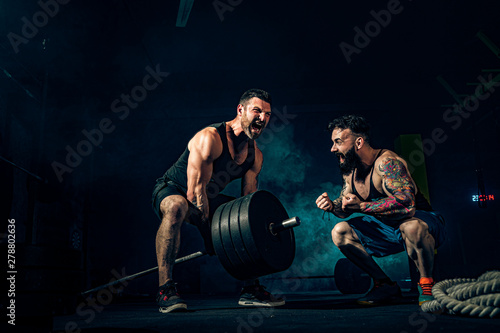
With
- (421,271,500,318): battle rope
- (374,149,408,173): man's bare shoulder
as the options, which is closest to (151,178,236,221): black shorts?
(374,149,408,173): man's bare shoulder

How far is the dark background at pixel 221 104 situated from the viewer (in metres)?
4.29

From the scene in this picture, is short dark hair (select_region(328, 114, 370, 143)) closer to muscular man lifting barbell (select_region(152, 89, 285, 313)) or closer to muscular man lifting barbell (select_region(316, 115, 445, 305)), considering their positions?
muscular man lifting barbell (select_region(316, 115, 445, 305))

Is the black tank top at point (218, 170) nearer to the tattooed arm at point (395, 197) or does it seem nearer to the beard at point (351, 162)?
the beard at point (351, 162)

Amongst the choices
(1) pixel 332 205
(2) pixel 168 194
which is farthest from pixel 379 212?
(2) pixel 168 194

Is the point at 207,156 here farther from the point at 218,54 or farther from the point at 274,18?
the point at 218,54

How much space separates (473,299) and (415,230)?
72 cm

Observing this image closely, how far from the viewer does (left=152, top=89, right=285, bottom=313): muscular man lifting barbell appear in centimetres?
231

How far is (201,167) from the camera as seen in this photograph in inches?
97.0

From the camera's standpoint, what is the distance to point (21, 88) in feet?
14.2

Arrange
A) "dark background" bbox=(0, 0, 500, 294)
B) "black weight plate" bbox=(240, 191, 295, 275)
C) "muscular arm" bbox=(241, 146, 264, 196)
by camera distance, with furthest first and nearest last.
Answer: "dark background" bbox=(0, 0, 500, 294) < "muscular arm" bbox=(241, 146, 264, 196) < "black weight plate" bbox=(240, 191, 295, 275)

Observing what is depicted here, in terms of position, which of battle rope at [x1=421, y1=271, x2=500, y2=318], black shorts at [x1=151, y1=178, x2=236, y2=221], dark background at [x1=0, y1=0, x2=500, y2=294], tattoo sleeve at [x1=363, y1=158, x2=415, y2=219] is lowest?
Result: battle rope at [x1=421, y1=271, x2=500, y2=318]

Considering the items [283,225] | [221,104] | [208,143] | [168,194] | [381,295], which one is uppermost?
[221,104]

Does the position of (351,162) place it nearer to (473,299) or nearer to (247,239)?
(247,239)

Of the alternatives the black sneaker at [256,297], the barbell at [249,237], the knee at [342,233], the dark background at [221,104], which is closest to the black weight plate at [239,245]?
the barbell at [249,237]
